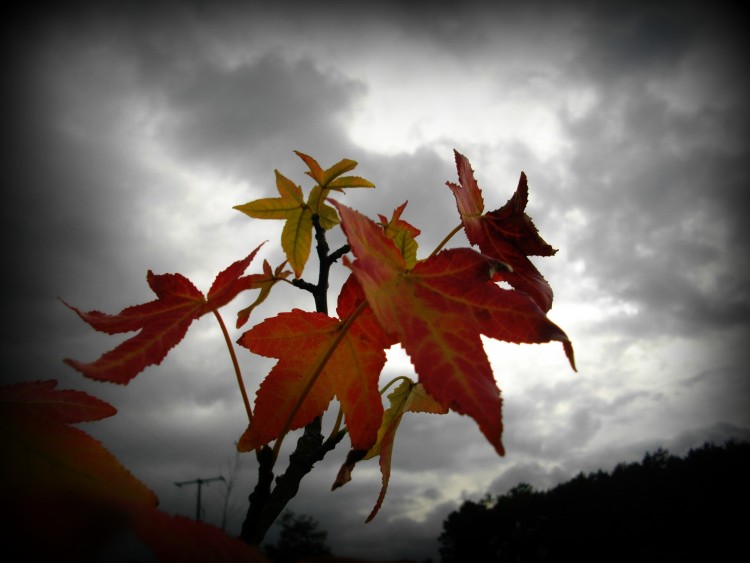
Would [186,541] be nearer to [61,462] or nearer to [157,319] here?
[61,462]

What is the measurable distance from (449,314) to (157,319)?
1.40 ft

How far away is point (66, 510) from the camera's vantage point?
361 mm

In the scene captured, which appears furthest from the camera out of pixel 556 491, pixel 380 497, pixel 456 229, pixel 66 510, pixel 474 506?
pixel 474 506

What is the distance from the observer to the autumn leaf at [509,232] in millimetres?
755

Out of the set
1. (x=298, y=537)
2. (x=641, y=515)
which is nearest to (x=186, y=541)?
(x=641, y=515)

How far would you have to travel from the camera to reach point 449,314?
56 cm

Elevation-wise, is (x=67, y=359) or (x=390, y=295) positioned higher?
(x=390, y=295)

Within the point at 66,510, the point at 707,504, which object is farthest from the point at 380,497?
the point at 707,504

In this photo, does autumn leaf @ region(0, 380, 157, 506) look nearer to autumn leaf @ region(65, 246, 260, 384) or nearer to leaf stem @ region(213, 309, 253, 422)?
autumn leaf @ region(65, 246, 260, 384)

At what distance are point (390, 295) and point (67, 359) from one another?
0.36 meters

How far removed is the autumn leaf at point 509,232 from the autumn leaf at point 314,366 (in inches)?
10.2

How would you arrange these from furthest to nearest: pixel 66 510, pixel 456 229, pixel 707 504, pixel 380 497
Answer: pixel 707 504, pixel 456 229, pixel 380 497, pixel 66 510

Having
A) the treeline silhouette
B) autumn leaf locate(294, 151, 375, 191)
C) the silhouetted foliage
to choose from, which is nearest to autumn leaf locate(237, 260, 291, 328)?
autumn leaf locate(294, 151, 375, 191)

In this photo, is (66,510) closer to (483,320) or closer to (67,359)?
(67,359)
